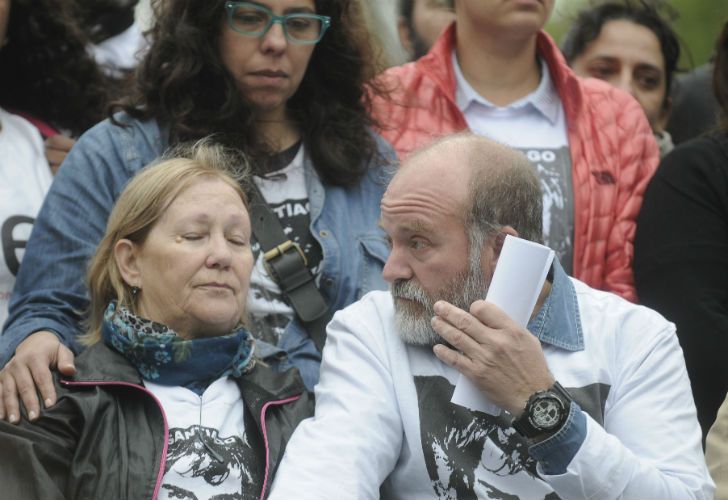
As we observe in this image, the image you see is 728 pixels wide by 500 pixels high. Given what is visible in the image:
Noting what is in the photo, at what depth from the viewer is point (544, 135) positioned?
16.4 ft

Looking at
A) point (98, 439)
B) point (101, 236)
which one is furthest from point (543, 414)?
point (101, 236)

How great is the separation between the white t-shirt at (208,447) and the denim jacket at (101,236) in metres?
0.35

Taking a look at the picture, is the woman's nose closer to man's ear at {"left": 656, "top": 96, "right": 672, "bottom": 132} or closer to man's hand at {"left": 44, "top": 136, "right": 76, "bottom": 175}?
man's hand at {"left": 44, "top": 136, "right": 76, "bottom": 175}

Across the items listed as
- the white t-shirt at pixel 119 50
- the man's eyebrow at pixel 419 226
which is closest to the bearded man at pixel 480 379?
the man's eyebrow at pixel 419 226

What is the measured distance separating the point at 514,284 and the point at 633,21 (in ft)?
9.48

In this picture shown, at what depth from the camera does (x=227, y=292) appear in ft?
12.8

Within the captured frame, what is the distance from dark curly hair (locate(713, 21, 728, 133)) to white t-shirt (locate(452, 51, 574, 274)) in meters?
0.57

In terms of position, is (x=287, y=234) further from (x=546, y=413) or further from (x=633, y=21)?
(x=633, y=21)

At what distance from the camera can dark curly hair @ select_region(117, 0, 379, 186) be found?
457 cm

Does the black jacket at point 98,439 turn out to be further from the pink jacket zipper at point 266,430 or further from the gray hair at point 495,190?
the gray hair at point 495,190

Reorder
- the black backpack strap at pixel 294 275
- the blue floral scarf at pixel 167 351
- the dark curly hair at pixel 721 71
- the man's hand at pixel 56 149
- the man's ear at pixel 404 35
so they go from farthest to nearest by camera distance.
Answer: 1. the man's ear at pixel 404 35
2. the dark curly hair at pixel 721 71
3. the man's hand at pixel 56 149
4. the black backpack strap at pixel 294 275
5. the blue floral scarf at pixel 167 351

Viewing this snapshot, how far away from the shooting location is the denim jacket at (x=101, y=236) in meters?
4.14

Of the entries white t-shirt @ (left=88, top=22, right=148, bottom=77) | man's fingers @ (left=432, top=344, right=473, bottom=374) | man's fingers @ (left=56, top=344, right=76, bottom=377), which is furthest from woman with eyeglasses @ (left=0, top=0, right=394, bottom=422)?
man's fingers @ (left=432, top=344, right=473, bottom=374)

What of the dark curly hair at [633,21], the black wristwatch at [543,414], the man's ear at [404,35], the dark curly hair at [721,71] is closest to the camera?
the black wristwatch at [543,414]
